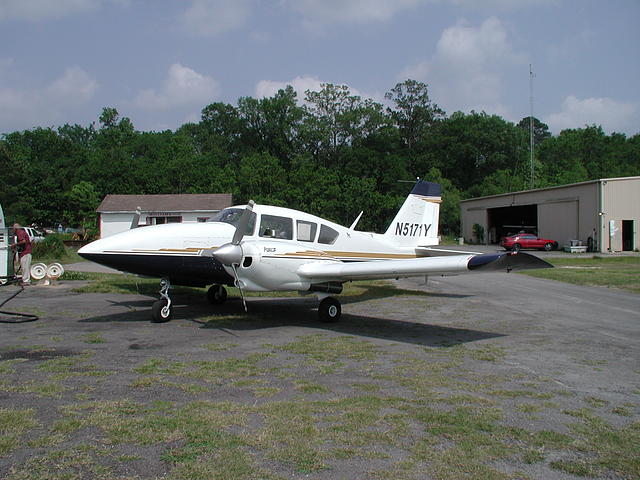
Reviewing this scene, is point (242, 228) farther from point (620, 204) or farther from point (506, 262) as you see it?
point (620, 204)

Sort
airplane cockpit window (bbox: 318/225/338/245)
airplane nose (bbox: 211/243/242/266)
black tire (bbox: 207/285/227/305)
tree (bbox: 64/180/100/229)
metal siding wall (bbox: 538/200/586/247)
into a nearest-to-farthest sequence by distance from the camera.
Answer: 1. airplane nose (bbox: 211/243/242/266)
2. airplane cockpit window (bbox: 318/225/338/245)
3. black tire (bbox: 207/285/227/305)
4. metal siding wall (bbox: 538/200/586/247)
5. tree (bbox: 64/180/100/229)


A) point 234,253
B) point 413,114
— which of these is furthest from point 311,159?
point 234,253

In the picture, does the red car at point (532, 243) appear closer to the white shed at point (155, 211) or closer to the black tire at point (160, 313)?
the white shed at point (155, 211)

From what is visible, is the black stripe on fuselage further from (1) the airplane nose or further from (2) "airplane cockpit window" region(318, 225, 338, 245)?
(2) "airplane cockpit window" region(318, 225, 338, 245)

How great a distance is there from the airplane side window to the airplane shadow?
1.78 metres

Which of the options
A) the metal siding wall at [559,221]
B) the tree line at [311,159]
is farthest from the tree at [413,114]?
the metal siding wall at [559,221]

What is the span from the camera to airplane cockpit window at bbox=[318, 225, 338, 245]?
10.8m

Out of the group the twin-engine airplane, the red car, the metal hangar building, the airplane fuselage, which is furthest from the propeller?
the red car

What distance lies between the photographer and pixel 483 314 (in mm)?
11086

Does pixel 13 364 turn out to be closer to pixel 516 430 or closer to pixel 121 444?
pixel 121 444

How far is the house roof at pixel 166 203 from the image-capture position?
127ft

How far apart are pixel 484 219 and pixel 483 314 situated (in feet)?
138

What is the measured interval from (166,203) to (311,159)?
30360 mm

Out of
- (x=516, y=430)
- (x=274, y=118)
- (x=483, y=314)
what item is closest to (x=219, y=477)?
(x=516, y=430)
